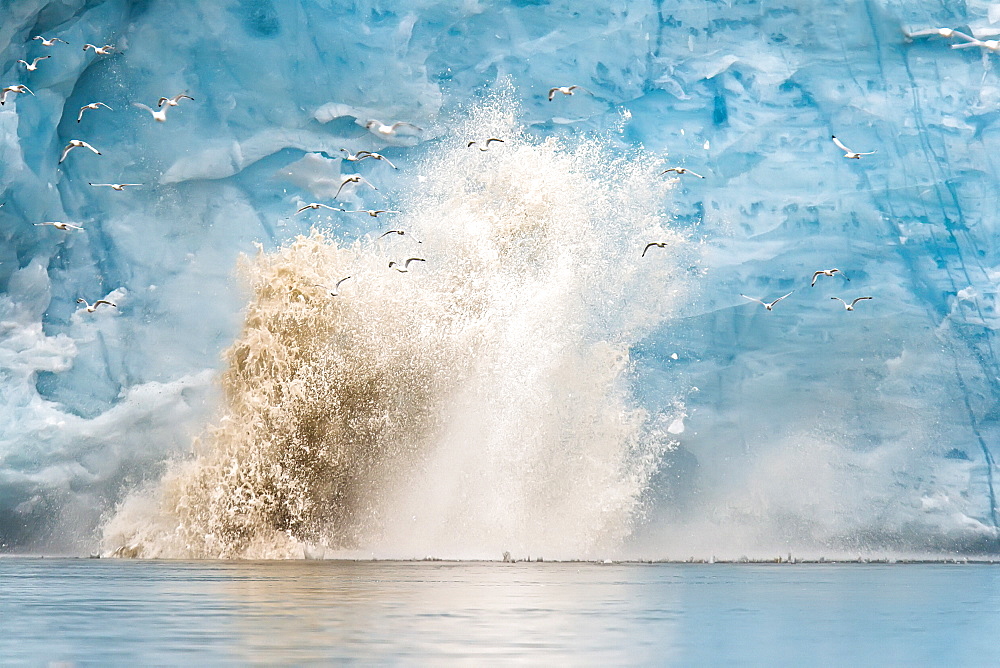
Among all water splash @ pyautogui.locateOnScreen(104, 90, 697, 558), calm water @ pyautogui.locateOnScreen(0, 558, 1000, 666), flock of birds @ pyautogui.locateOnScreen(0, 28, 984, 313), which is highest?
calm water @ pyautogui.locateOnScreen(0, 558, 1000, 666)

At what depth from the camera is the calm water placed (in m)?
10.1

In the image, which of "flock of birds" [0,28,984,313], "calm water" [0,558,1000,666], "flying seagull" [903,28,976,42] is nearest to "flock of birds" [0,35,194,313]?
"flock of birds" [0,28,984,313]

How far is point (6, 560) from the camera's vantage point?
96.2 feet

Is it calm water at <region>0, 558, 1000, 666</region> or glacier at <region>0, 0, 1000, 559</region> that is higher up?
calm water at <region>0, 558, 1000, 666</region>

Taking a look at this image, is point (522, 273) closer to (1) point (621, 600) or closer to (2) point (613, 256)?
(2) point (613, 256)

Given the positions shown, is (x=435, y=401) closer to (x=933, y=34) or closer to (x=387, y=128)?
(x=387, y=128)

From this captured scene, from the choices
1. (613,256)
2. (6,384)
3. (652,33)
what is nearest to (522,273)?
(613,256)

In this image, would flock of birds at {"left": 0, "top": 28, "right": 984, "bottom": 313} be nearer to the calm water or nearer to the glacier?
the glacier

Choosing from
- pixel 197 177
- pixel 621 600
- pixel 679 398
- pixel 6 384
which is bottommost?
pixel 679 398

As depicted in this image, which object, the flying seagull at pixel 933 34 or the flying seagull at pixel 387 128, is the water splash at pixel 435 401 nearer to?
the flying seagull at pixel 387 128

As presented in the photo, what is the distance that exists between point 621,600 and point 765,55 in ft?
72.3

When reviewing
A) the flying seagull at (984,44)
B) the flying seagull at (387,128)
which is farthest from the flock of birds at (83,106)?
the flying seagull at (984,44)

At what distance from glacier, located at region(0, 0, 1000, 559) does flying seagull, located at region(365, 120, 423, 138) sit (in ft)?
1.25

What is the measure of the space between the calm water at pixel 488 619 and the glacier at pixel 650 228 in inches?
395
